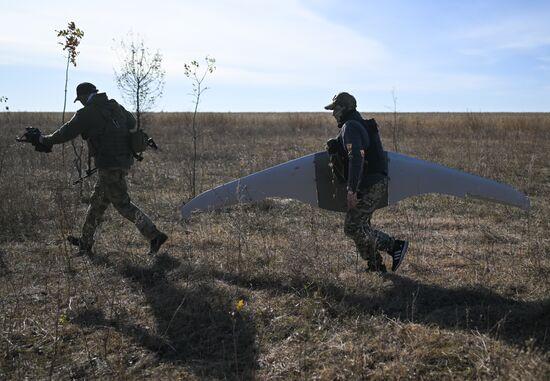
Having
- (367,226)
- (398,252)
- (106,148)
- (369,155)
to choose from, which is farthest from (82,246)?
(398,252)

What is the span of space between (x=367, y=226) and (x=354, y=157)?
652mm

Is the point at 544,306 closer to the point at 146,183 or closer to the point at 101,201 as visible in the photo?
the point at 101,201

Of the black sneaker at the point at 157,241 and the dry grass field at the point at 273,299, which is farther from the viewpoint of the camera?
the black sneaker at the point at 157,241

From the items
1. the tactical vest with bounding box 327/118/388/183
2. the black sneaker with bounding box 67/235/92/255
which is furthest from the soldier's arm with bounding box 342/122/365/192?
the black sneaker with bounding box 67/235/92/255

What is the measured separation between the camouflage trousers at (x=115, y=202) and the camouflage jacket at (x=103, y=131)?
12 cm

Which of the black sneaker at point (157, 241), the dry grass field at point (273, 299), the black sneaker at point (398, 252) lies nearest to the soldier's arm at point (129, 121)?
the dry grass field at point (273, 299)

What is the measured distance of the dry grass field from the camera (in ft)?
11.0

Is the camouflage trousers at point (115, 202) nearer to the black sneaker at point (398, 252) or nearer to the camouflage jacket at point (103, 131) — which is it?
the camouflage jacket at point (103, 131)

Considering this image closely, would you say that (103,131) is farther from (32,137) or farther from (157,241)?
(157,241)

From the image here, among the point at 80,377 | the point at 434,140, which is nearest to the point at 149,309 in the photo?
the point at 80,377

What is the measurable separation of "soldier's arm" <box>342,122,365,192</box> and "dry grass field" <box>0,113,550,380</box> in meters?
0.78

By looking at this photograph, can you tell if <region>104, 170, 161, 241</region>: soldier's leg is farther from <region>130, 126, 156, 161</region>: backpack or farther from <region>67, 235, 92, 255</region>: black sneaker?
<region>67, 235, 92, 255</region>: black sneaker

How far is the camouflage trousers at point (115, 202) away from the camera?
17.6ft

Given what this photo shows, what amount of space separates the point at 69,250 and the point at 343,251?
115 inches
